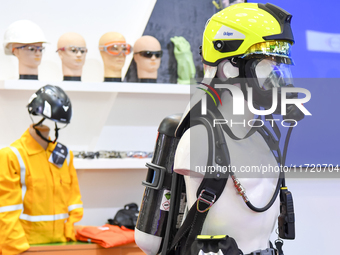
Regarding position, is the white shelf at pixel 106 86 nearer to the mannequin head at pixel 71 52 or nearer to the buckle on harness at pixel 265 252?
the mannequin head at pixel 71 52

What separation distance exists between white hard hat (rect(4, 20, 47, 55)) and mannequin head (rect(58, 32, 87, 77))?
19cm

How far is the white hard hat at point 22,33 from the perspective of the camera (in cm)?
360

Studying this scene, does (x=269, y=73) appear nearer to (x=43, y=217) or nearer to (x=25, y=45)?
(x=43, y=217)

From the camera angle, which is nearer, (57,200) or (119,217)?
(57,200)

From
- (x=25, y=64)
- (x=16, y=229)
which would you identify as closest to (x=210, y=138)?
(x=16, y=229)

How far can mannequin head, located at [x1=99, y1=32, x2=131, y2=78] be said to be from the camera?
3820mm

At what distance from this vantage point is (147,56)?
A: 12.8 ft

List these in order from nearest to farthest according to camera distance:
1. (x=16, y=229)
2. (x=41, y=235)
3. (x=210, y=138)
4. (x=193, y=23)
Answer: (x=210, y=138)
(x=16, y=229)
(x=41, y=235)
(x=193, y=23)

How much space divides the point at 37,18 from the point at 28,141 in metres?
1.45

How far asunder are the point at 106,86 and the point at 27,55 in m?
0.70

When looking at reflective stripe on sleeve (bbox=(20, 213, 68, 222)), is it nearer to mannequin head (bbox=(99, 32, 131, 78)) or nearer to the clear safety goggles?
mannequin head (bbox=(99, 32, 131, 78))

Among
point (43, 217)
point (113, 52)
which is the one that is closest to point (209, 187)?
point (43, 217)

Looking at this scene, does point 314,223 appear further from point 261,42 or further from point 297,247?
point 261,42

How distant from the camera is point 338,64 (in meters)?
2.42
